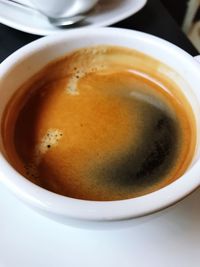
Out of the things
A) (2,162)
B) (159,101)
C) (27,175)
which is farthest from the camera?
(159,101)

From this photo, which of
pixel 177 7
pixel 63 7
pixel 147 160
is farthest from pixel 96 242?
pixel 177 7

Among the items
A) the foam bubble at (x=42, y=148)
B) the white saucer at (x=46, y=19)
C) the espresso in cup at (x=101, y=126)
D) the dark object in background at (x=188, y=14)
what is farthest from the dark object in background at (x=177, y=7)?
the foam bubble at (x=42, y=148)

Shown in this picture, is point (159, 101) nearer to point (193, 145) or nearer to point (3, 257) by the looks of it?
point (193, 145)

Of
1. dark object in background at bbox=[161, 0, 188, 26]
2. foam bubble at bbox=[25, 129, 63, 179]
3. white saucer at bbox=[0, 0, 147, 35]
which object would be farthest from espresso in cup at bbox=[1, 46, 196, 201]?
dark object in background at bbox=[161, 0, 188, 26]

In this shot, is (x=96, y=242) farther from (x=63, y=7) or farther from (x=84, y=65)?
(x=63, y=7)

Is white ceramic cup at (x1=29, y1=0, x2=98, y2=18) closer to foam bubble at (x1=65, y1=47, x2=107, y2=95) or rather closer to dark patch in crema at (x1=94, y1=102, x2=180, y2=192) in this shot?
foam bubble at (x1=65, y1=47, x2=107, y2=95)

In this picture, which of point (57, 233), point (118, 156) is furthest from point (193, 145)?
point (57, 233)
